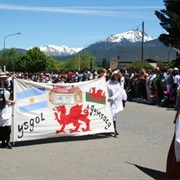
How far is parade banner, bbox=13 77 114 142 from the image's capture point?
29.7 feet

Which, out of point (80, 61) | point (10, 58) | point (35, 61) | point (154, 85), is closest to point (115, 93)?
point (154, 85)

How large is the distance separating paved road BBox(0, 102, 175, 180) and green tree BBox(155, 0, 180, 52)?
140 feet

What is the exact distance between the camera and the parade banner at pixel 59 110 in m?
9.06

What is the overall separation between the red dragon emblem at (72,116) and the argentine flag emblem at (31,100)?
37 cm

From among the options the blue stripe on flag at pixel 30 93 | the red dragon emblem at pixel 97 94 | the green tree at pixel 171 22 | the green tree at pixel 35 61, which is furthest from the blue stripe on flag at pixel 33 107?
the green tree at pixel 35 61

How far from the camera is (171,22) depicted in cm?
5262

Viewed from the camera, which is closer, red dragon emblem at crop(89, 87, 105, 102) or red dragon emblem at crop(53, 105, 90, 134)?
red dragon emblem at crop(53, 105, 90, 134)

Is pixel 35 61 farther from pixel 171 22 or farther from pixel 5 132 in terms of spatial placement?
pixel 5 132

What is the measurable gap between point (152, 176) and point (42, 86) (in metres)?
3.84

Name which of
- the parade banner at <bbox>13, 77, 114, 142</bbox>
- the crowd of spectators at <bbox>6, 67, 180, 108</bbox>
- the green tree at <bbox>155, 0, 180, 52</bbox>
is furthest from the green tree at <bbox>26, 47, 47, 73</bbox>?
the parade banner at <bbox>13, 77, 114, 142</bbox>

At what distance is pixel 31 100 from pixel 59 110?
748 millimetres

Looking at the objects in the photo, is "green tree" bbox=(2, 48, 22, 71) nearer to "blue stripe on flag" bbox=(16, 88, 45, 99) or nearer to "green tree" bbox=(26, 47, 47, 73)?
"green tree" bbox=(26, 47, 47, 73)

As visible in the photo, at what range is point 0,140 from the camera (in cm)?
Result: 888

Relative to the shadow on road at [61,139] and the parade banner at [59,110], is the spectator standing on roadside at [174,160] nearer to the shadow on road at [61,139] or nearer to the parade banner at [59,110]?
the parade banner at [59,110]
